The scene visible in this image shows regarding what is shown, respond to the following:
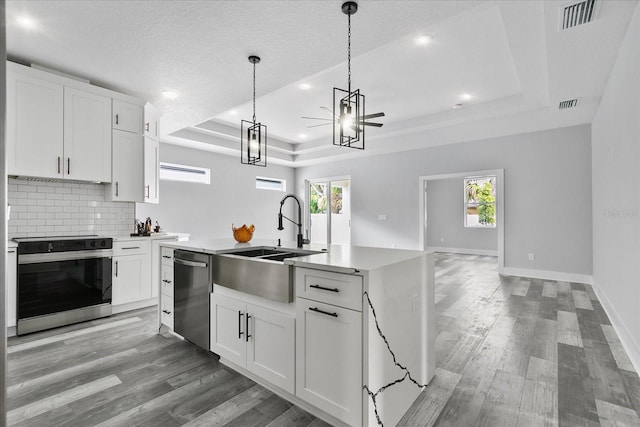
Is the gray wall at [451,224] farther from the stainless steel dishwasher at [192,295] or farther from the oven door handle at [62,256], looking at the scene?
the oven door handle at [62,256]

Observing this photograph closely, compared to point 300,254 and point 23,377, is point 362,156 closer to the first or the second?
point 300,254

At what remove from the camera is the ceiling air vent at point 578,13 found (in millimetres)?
2215

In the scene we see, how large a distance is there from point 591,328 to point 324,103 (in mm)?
4390

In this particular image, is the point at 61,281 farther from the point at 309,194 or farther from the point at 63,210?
the point at 309,194

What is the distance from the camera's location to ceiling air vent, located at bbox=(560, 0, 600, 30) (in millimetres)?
2215

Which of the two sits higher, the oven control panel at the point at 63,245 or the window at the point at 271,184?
the window at the point at 271,184

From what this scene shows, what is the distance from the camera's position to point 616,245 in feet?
10.0

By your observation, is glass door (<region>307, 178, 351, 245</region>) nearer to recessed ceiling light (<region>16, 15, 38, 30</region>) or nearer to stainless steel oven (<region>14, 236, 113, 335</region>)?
stainless steel oven (<region>14, 236, 113, 335</region>)

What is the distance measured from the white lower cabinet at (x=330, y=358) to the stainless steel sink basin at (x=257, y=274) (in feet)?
0.48

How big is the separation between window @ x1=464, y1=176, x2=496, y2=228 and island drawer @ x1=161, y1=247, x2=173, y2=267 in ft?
26.3

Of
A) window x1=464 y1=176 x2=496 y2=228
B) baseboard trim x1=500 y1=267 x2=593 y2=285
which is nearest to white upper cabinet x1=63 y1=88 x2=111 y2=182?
baseboard trim x1=500 y1=267 x2=593 y2=285

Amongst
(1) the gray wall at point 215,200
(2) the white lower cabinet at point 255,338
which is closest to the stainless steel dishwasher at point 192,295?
(2) the white lower cabinet at point 255,338

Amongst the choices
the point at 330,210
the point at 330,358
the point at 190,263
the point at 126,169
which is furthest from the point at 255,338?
the point at 330,210

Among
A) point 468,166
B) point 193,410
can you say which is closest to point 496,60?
point 468,166
